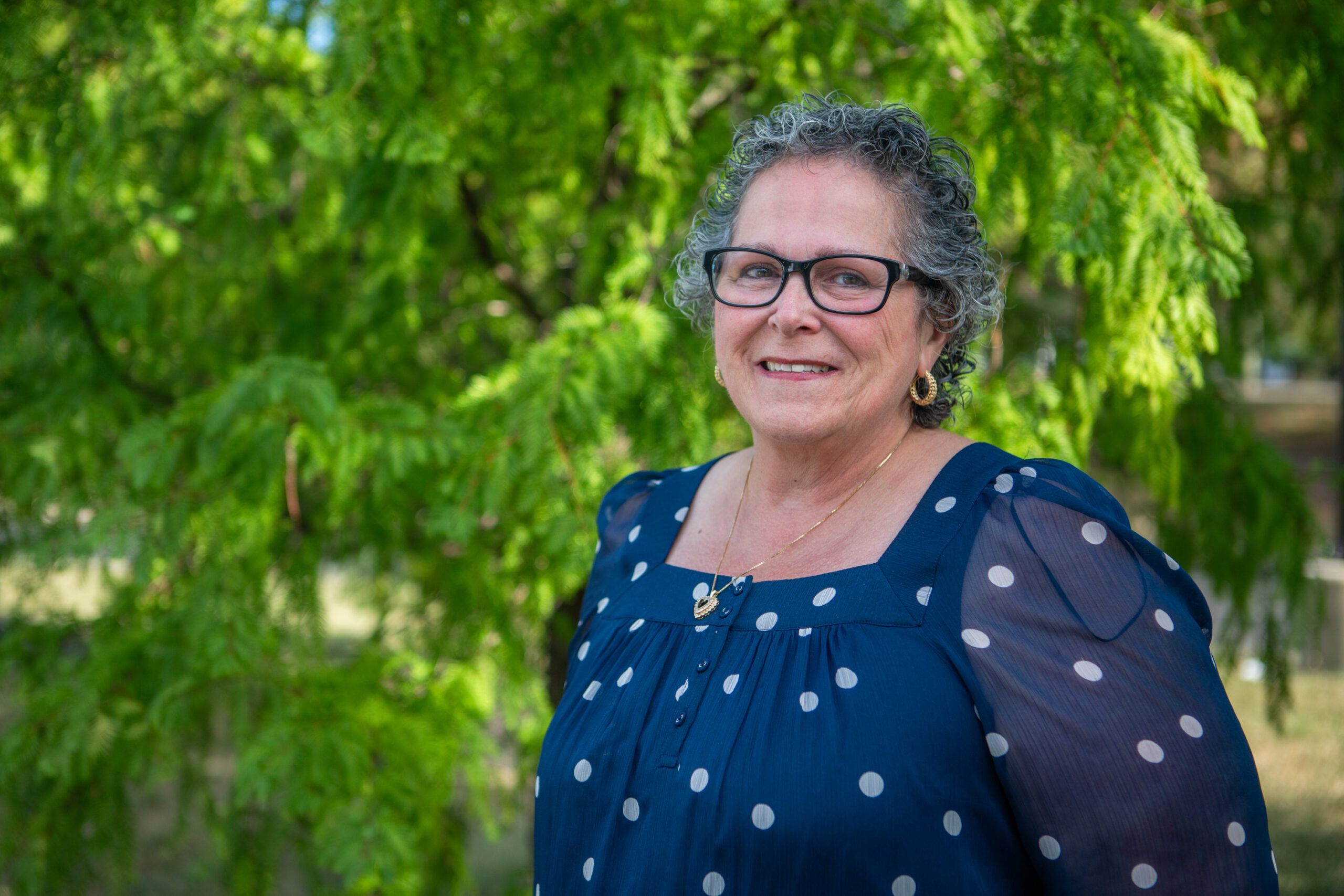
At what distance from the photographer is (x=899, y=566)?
54.6 inches

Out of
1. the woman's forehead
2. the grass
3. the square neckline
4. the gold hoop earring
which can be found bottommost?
the grass

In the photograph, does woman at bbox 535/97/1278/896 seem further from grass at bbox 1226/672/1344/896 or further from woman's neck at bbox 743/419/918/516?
grass at bbox 1226/672/1344/896

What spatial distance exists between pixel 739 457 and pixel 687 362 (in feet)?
3.00

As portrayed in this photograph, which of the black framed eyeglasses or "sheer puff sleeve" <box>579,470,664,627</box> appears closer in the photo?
the black framed eyeglasses

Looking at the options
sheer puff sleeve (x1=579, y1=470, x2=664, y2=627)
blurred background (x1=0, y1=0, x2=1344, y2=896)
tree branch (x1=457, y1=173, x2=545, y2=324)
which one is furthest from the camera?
tree branch (x1=457, y1=173, x2=545, y2=324)

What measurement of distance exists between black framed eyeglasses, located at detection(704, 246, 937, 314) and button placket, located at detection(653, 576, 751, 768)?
45 cm

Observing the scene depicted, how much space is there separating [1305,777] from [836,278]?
721 cm

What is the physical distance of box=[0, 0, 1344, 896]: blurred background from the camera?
2.29 meters

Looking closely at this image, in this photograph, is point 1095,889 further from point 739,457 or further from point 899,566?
point 739,457

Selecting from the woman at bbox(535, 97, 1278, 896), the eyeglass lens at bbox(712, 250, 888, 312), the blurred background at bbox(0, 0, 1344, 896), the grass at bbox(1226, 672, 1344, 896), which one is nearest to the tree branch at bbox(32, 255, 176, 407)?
the blurred background at bbox(0, 0, 1344, 896)

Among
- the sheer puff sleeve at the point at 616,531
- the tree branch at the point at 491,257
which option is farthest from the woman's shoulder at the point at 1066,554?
the tree branch at the point at 491,257

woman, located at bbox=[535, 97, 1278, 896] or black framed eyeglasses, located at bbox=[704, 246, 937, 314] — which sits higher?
A: black framed eyeglasses, located at bbox=[704, 246, 937, 314]

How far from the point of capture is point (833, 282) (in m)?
1.53

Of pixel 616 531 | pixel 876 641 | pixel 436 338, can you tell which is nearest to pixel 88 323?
pixel 436 338
